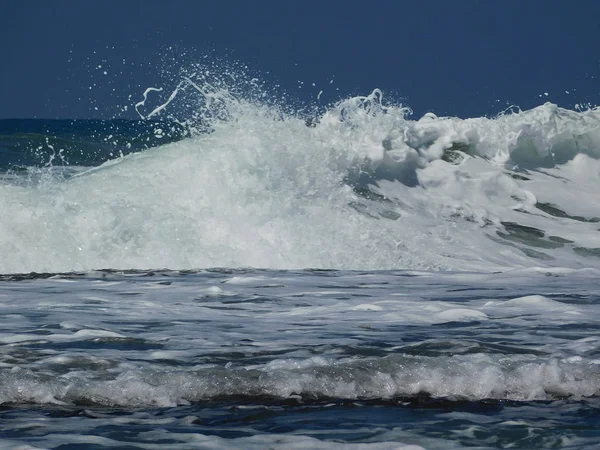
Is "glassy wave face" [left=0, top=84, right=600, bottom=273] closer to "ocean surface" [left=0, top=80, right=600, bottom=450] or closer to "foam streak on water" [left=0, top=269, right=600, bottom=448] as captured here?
"ocean surface" [left=0, top=80, right=600, bottom=450]

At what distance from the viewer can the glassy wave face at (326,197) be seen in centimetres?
764

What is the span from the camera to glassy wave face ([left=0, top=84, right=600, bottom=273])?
764 cm

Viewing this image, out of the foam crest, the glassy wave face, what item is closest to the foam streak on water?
the foam crest

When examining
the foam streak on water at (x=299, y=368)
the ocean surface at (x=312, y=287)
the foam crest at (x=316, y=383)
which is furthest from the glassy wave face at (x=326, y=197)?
the foam crest at (x=316, y=383)

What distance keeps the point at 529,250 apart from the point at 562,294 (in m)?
4.53

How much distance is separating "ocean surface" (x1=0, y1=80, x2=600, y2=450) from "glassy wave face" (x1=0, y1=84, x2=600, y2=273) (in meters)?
0.03

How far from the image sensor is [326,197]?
908 cm

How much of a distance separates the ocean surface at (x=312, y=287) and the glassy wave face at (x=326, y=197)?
3 centimetres

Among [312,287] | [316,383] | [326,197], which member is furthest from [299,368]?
[326,197]

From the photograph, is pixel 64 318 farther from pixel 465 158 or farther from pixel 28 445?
pixel 465 158

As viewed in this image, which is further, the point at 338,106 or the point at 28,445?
the point at 338,106

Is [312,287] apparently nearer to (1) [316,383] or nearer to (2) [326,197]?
(1) [316,383]

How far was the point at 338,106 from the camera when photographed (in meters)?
10.6

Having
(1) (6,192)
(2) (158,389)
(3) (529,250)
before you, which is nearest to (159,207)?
(1) (6,192)
